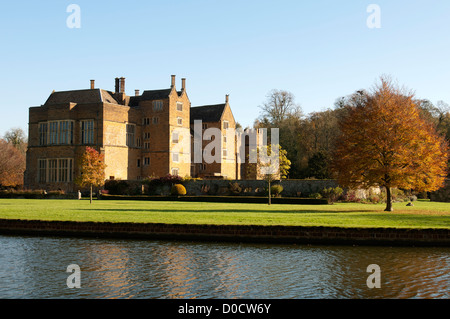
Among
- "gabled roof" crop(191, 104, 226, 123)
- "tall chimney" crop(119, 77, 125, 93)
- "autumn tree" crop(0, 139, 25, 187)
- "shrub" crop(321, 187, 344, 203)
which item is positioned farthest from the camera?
"gabled roof" crop(191, 104, 226, 123)

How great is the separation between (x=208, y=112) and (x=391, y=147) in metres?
44.1

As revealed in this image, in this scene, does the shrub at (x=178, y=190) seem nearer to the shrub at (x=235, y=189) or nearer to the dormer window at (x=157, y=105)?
the shrub at (x=235, y=189)

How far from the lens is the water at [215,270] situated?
34.4 ft

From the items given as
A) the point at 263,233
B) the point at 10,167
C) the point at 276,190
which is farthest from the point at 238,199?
the point at 10,167

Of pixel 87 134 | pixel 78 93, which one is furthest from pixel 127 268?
pixel 78 93

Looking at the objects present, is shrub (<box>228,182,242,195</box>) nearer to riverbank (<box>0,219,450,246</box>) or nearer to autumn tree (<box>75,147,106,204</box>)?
autumn tree (<box>75,147,106,204</box>)

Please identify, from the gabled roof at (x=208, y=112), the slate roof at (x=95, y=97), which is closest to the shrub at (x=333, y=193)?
the slate roof at (x=95, y=97)

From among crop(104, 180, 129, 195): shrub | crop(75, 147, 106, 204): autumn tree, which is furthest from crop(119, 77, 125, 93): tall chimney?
crop(75, 147, 106, 204): autumn tree

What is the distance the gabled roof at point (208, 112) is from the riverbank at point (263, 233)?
49.7 m

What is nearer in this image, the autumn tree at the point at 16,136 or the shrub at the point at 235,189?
the shrub at the point at 235,189

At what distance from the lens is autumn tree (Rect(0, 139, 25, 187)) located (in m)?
67.6

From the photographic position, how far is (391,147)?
2802 cm

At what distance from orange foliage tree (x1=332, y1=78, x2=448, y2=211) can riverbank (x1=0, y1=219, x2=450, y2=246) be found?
1131cm
